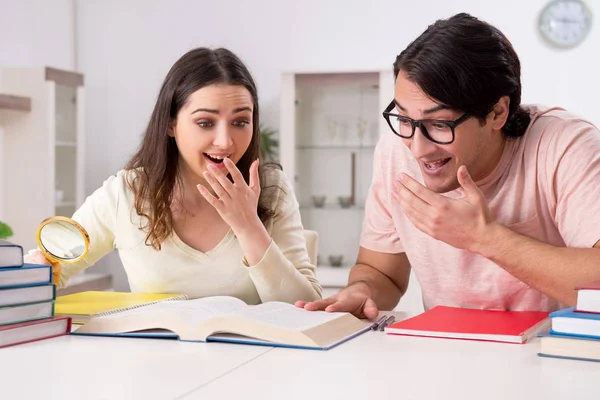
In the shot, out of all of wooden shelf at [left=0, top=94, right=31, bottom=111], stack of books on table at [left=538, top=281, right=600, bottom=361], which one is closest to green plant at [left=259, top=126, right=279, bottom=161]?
wooden shelf at [left=0, top=94, right=31, bottom=111]

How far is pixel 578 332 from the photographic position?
4.19 feet

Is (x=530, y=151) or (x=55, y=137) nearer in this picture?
(x=530, y=151)

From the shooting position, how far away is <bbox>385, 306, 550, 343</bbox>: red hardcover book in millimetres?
1436

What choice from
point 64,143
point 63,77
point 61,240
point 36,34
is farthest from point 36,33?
point 61,240

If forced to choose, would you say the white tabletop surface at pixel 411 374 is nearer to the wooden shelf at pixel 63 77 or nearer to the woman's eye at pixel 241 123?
the woman's eye at pixel 241 123

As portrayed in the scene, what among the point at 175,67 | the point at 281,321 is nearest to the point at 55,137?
the point at 175,67

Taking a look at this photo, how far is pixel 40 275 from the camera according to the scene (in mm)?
1457

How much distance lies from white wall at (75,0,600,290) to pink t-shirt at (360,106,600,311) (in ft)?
10.5

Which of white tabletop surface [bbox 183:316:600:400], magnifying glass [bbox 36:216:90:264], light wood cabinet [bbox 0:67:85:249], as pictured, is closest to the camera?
Result: white tabletop surface [bbox 183:316:600:400]

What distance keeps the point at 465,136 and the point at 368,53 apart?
12.0 ft

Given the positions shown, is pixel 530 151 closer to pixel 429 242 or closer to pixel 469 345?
pixel 429 242

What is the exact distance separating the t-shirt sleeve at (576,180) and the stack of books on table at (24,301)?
1.10m

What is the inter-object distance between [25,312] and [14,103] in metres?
3.40

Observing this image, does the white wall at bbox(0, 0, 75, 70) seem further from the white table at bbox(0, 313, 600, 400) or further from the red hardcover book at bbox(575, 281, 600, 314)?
the red hardcover book at bbox(575, 281, 600, 314)
